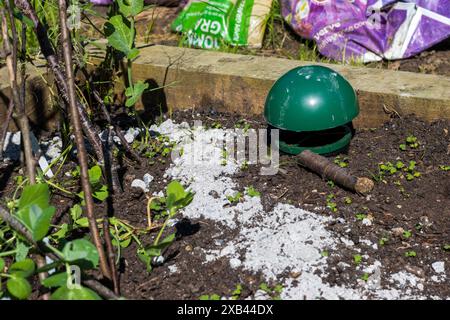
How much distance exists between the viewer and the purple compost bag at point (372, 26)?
3939 millimetres

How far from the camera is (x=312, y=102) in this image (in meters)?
2.95

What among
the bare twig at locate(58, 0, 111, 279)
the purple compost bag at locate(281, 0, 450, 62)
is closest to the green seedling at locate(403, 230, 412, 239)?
the bare twig at locate(58, 0, 111, 279)

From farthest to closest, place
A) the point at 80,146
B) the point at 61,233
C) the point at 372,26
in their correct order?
1. the point at 372,26
2. the point at 61,233
3. the point at 80,146

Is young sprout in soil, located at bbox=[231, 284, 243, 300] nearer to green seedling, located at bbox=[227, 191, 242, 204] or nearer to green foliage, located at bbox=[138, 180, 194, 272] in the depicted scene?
green foliage, located at bbox=[138, 180, 194, 272]

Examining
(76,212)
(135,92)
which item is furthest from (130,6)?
(76,212)

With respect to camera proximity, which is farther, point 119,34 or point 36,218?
point 119,34

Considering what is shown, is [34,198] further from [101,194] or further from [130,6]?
[130,6]

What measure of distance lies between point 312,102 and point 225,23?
1.56 metres

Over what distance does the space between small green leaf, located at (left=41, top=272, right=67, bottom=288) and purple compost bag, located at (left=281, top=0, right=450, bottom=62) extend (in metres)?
2.47

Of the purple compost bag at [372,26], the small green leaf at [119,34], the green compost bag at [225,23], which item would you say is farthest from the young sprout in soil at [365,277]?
the green compost bag at [225,23]

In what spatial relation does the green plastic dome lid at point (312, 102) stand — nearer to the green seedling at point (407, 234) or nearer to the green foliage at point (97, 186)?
the green seedling at point (407, 234)

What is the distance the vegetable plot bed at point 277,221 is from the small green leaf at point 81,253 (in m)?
0.30

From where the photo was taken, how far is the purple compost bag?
3939mm
